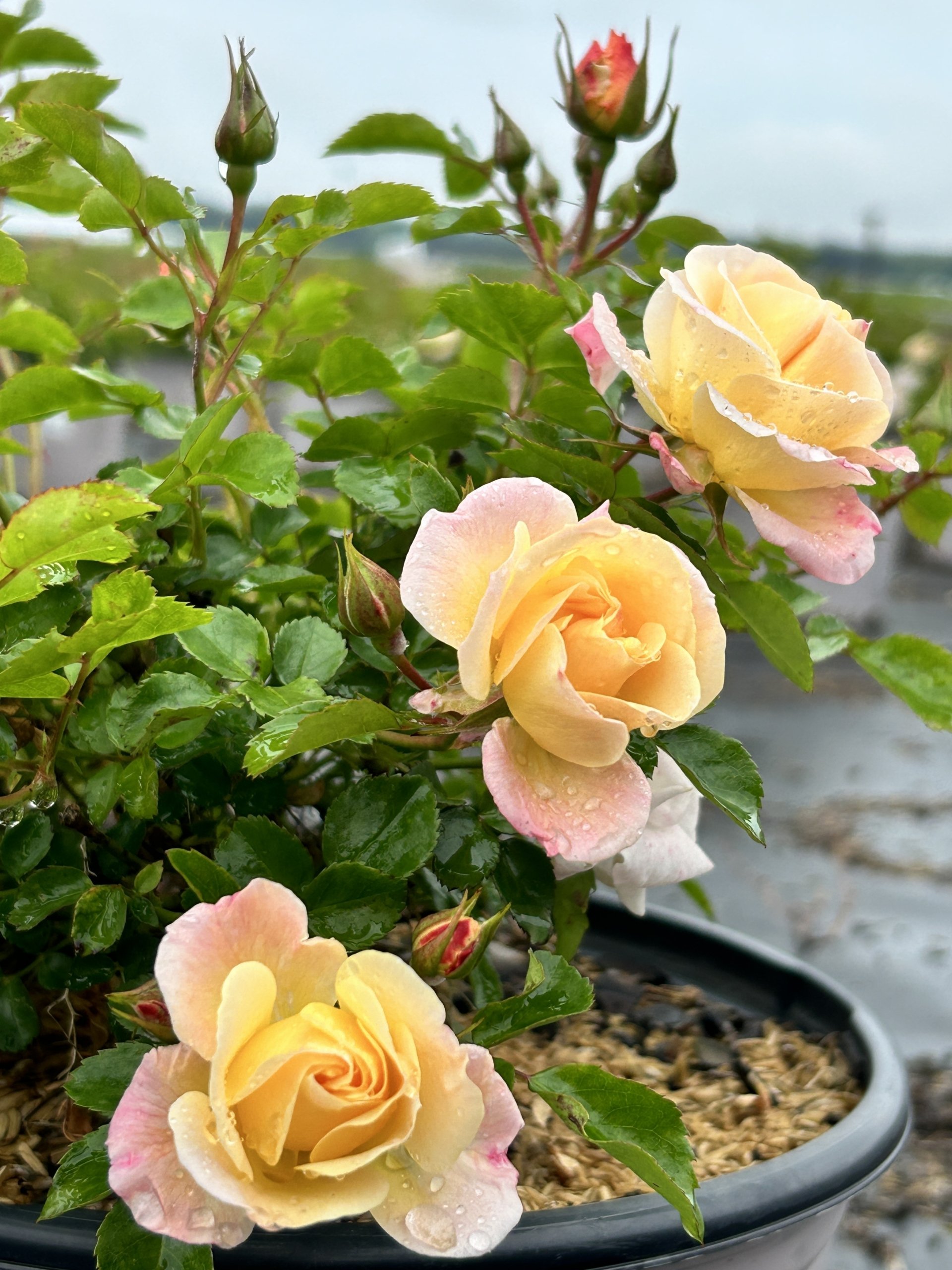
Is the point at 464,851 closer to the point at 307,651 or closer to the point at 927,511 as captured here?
the point at 307,651

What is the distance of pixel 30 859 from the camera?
0.41 metres

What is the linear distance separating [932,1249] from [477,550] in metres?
0.98

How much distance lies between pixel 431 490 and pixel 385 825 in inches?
4.1

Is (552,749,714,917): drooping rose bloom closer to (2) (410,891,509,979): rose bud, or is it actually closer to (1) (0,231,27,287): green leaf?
(2) (410,891,509,979): rose bud

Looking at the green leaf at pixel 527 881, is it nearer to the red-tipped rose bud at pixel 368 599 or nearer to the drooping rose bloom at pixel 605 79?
the red-tipped rose bud at pixel 368 599

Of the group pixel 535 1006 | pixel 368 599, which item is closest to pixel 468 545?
pixel 368 599

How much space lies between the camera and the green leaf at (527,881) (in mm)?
433

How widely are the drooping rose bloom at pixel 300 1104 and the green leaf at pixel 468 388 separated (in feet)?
0.72

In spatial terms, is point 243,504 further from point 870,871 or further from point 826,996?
point 870,871

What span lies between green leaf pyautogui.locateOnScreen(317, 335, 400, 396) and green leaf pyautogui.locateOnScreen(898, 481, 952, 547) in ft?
0.74

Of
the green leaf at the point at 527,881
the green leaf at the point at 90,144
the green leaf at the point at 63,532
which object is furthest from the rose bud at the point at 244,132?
the green leaf at the point at 527,881

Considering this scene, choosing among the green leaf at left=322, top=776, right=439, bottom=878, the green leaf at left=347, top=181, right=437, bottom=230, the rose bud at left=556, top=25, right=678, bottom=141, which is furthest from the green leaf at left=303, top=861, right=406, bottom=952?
the rose bud at left=556, top=25, right=678, bottom=141

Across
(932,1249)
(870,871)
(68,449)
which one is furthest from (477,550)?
(68,449)

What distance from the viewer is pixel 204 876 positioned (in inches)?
13.9
